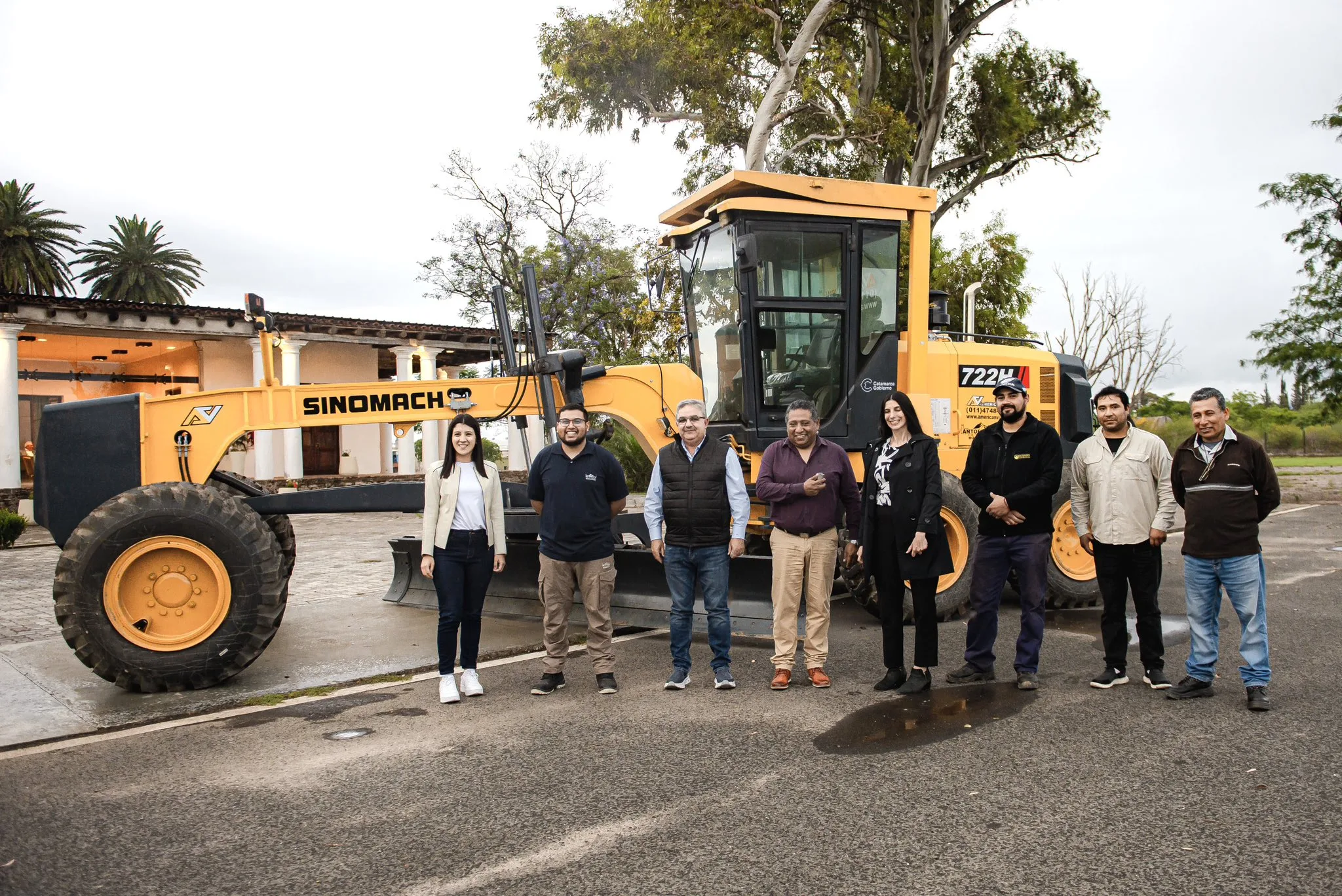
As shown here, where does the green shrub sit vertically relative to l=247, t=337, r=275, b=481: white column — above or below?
below

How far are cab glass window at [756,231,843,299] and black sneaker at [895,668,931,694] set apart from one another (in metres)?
3.03

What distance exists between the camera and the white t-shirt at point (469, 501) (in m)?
6.04

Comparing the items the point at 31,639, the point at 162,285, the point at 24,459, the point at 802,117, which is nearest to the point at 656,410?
the point at 31,639

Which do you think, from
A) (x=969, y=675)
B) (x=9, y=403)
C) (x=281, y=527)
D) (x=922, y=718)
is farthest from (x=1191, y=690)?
(x=9, y=403)

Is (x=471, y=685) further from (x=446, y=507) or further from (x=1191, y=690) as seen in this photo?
(x=1191, y=690)

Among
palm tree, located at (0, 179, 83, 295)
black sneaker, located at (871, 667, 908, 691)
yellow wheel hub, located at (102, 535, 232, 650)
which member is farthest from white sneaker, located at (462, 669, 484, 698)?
palm tree, located at (0, 179, 83, 295)

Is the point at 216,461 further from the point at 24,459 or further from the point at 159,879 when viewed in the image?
the point at 24,459

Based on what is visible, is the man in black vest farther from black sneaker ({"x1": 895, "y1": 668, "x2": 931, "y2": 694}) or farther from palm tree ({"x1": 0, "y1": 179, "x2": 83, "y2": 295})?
palm tree ({"x1": 0, "y1": 179, "x2": 83, "y2": 295})

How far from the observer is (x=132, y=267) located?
1624 inches

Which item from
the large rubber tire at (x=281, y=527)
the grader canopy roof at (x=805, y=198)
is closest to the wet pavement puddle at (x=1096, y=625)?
the grader canopy roof at (x=805, y=198)

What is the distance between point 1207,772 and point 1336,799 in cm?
49

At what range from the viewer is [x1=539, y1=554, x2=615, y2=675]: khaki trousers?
6.12 m

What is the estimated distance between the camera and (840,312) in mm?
7789

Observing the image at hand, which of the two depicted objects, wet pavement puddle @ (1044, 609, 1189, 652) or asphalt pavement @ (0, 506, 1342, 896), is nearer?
asphalt pavement @ (0, 506, 1342, 896)
